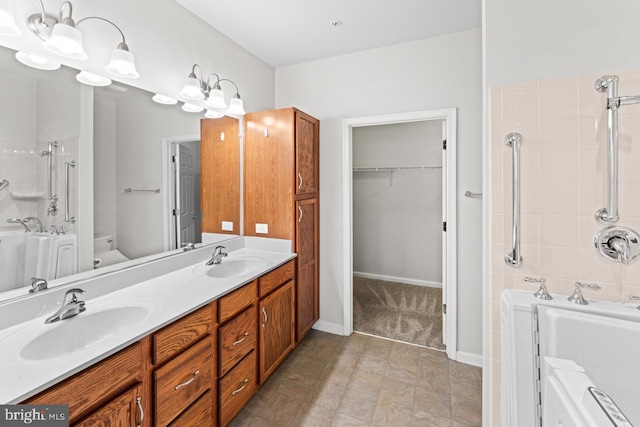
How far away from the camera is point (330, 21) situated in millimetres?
2123

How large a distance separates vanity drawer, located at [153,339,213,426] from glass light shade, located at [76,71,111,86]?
142 cm

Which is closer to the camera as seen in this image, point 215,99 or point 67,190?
point 67,190

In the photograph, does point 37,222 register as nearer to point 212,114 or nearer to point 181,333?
point 181,333

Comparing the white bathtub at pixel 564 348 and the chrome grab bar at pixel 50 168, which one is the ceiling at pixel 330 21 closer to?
the chrome grab bar at pixel 50 168

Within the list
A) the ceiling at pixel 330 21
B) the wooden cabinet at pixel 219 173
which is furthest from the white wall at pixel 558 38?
the wooden cabinet at pixel 219 173

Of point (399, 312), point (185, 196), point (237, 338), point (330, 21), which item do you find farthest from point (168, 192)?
point (399, 312)

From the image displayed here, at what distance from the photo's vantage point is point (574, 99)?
3.89ft

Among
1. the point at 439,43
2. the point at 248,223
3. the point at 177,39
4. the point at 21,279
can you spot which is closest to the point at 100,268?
the point at 21,279

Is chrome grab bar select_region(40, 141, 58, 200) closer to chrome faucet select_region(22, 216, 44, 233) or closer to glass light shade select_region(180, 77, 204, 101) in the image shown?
chrome faucet select_region(22, 216, 44, 233)

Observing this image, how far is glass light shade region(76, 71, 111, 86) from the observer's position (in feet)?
4.55

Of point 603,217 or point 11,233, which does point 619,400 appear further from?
point 11,233

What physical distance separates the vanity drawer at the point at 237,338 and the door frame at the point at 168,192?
28.2 inches

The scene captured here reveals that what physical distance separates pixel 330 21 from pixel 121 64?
4.81ft

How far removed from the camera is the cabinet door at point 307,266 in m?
2.41
